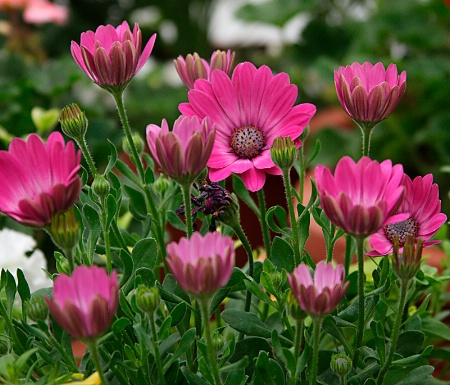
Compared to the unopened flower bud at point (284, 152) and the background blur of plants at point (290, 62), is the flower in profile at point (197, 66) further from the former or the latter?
the background blur of plants at point (290, 62)

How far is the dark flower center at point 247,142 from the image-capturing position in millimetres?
348

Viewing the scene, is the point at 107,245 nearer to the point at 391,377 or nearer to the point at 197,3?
the point at 391,377

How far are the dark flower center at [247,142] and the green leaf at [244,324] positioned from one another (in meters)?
0.07

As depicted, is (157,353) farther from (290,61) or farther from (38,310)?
(290,61)

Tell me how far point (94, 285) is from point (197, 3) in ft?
4.89

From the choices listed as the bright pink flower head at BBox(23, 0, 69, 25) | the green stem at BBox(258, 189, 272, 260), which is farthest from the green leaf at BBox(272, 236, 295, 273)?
the bright pink flower head at BBox(23, 0, 69, 25)

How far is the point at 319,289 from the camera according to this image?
27 centimetres

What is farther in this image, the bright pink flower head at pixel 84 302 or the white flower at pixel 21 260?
the white flower at pixel 21 260

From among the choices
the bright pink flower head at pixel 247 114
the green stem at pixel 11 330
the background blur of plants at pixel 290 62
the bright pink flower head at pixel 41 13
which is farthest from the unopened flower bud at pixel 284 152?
the bright pink flower head at pixel 41 13

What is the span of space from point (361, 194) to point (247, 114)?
93 mm

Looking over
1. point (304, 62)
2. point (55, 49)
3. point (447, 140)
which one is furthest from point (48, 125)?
point (55, 49)

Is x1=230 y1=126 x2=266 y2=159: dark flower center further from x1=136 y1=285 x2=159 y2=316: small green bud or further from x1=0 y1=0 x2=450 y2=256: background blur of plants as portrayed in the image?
x1=0 y1=0 x2=450 y2=256: background blur of plants

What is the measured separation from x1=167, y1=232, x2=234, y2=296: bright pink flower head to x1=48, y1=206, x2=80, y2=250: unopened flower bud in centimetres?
5

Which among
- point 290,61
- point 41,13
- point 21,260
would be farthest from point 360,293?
point 290,61
